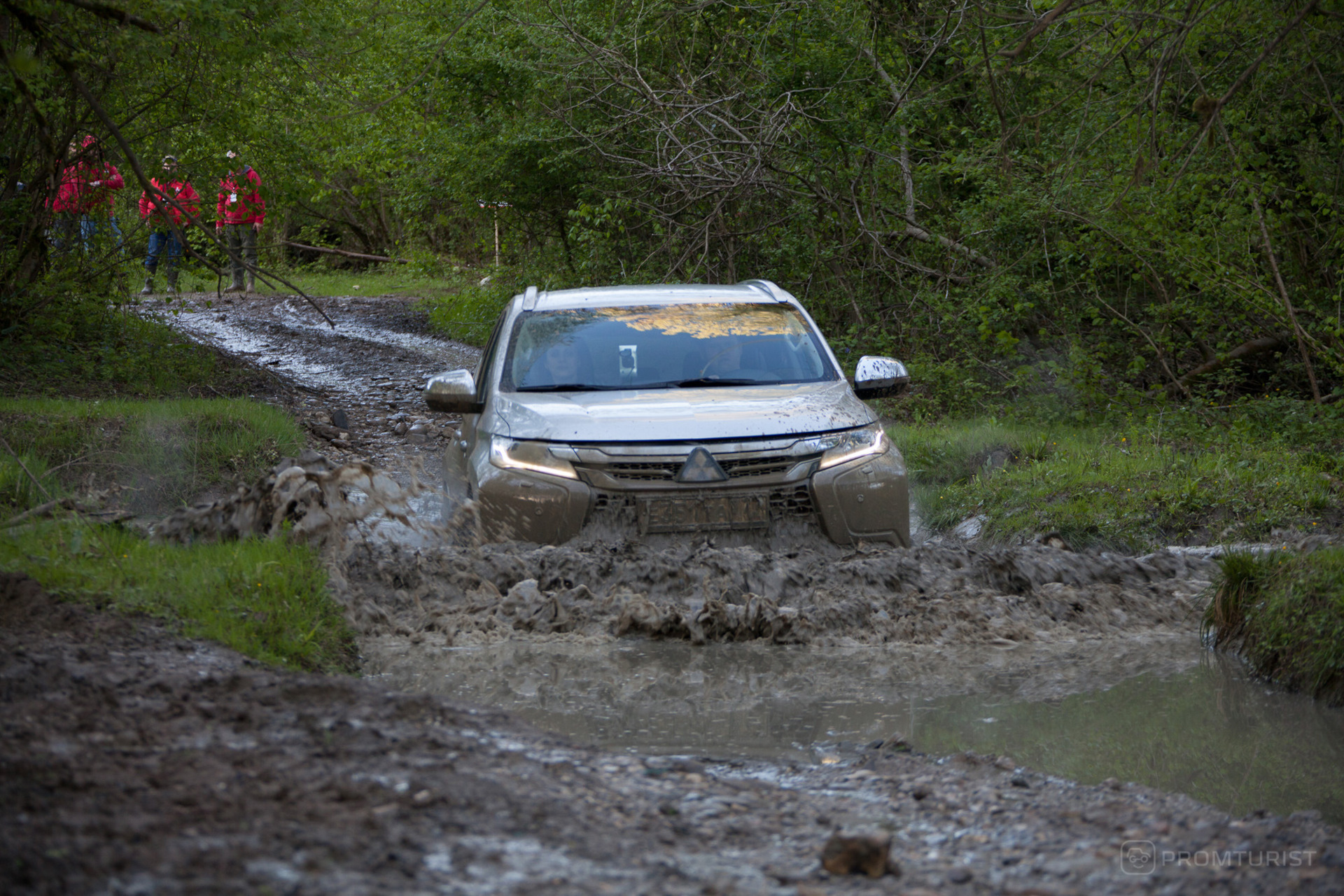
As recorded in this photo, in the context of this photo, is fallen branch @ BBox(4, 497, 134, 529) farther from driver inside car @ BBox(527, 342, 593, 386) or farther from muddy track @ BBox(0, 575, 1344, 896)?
driver inside car @ BBox(527, 342, 593, 386)

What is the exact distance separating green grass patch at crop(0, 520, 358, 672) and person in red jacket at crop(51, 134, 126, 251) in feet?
23.5

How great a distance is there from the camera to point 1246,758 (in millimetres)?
4234

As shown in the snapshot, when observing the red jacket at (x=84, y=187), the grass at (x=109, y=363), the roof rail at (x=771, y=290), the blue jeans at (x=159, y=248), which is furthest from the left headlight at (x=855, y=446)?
the blue jeans at (x=159, y=248)

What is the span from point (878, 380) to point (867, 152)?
8.05 meters

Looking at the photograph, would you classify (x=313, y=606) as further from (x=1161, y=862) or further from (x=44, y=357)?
(x=44, y=357)

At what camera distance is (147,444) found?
344 inches

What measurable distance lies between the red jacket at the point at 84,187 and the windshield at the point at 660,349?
678cm

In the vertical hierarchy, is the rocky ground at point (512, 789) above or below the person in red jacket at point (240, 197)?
below

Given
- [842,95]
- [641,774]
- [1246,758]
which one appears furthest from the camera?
[842,95]

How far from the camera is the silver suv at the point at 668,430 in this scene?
5.77 meters

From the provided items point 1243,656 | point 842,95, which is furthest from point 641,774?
point 842,95

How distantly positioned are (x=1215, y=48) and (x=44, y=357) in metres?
11.3

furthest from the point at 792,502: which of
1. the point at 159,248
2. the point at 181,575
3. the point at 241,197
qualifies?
the point at 159,248

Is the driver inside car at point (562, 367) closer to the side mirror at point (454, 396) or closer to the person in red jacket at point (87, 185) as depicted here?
the side mirror at point (454, 396)
